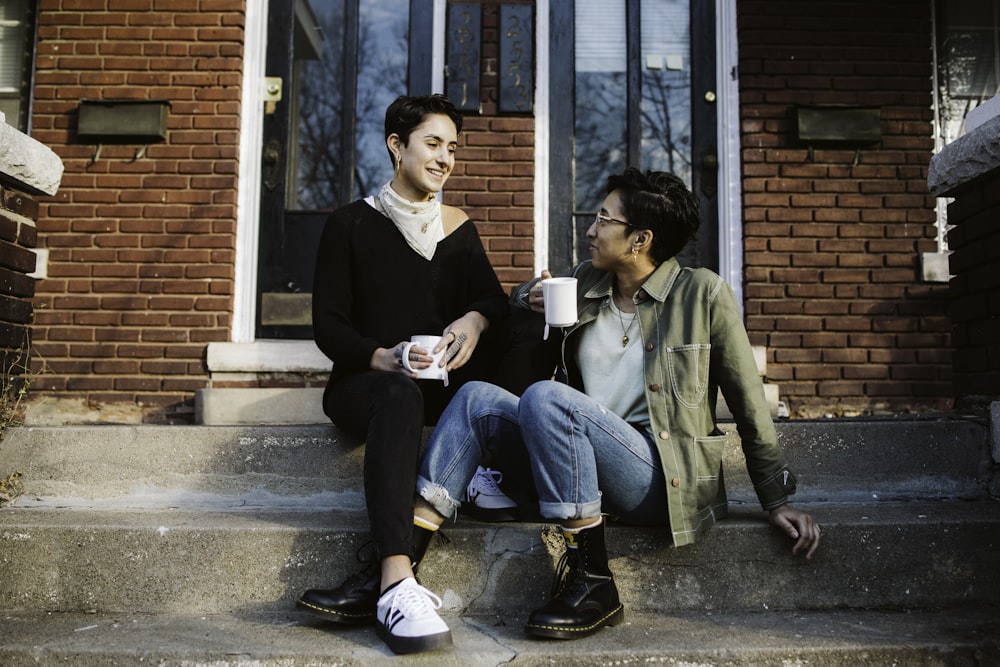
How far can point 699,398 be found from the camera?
7.45ft

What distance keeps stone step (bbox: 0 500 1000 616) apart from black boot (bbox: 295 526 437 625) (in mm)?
222

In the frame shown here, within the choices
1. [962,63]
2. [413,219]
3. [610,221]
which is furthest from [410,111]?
[962,63]

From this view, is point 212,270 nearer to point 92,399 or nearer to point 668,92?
point 92,399

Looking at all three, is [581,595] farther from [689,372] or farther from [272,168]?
[272,168]

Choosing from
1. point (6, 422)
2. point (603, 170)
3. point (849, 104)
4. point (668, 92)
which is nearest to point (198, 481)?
point (6, 422)

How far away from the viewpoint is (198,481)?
9.06ft

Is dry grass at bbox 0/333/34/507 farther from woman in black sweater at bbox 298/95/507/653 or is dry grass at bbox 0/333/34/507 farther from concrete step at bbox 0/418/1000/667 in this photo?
woman in black sweater at bbox 298/95/507/653

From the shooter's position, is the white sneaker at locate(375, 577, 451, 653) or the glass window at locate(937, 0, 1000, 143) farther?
the glass window at locate(937, 0, 1000, 143)

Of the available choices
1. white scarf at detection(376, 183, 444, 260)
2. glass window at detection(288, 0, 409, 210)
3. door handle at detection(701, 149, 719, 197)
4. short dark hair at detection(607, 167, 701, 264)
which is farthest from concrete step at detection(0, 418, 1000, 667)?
glass window at detection(288, 0, 409, 210)

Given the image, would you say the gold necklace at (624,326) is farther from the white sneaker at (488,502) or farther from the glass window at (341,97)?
the glass window at (341,97)

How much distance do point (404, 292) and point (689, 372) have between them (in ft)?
3.34

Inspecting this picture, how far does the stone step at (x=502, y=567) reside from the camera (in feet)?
7.46

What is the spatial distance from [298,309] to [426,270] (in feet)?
5.77

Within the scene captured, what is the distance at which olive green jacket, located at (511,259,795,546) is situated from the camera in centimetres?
222
